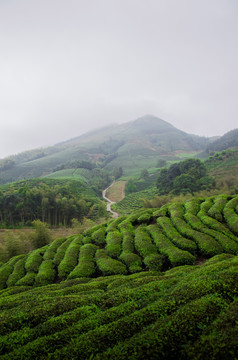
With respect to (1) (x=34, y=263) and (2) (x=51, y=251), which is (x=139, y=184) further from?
(1) (x=34, y=263)

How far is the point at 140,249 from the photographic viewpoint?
52.9 ft

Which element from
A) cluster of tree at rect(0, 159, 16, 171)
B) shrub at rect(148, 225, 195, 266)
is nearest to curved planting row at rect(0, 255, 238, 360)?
shrub at rect(148, 225, 195, 266)

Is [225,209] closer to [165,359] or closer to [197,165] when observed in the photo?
[165,359]

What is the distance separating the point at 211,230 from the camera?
53.4ft

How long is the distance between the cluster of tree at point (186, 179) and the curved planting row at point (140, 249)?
127 feet

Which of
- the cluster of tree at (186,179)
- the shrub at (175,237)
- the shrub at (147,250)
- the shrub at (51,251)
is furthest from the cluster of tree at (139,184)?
the shrub at (147,250)

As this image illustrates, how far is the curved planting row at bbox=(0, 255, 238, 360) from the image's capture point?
4160 mm

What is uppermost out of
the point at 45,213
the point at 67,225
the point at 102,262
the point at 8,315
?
the point at 8,315

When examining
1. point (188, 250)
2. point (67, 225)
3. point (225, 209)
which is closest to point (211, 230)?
point (188, 250)

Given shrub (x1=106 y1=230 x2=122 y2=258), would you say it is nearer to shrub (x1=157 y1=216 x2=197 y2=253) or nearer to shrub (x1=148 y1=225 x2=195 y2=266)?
shrub (x1=148 y1=225 x2=195 y2=266)

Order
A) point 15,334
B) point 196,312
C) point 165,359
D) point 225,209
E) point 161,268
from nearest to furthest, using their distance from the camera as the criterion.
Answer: point 165,359 → point 196,312 → point 15,334 → point 161,268 → point 225,209

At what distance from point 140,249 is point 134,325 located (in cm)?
1113

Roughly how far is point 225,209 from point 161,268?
11.6 meters

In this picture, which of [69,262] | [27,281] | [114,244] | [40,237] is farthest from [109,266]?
[40,237]
